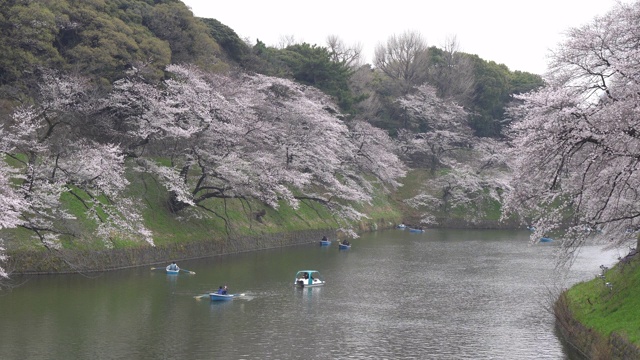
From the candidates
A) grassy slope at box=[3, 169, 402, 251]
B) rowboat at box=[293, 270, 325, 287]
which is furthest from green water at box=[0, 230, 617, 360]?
grassy slope at box=[3, 169, 402, 251]

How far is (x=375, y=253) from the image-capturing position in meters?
51.4

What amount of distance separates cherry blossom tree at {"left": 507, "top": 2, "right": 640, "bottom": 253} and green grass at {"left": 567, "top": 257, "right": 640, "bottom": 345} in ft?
5.17

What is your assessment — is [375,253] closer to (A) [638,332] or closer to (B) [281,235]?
(B) [281,235]

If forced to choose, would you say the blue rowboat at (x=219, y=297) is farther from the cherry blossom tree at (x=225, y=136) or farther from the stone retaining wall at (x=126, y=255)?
the cherry blossom tree at (x=225, y=136)

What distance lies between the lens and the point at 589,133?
1698 cm

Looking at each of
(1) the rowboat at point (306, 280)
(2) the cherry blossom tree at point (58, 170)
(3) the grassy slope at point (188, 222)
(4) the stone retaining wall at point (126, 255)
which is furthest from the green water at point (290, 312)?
(2) the cherry blossom tree at point (58, 170)

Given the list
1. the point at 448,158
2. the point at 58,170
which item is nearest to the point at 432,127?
the point at 448,158

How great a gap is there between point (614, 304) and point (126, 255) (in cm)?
2665

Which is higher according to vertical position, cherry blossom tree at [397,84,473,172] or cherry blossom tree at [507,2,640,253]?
cherry blossom tree at [397,84,473,172]

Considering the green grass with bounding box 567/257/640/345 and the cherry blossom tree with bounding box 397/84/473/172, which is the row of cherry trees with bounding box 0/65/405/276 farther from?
the cherry blossom tree with bounding box 397/84/473/172

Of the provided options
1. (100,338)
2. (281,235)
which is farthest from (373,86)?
(100,338)

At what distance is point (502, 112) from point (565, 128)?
84899 millimetres

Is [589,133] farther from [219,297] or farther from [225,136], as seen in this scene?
[225,136]

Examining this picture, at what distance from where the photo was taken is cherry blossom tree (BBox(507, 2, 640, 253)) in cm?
1720
